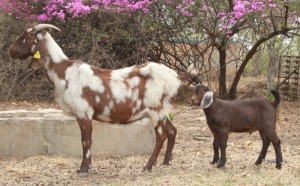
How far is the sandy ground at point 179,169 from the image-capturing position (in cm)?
676

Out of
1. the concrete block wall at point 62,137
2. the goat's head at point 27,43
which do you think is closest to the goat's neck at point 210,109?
the concrete block wall at point 62,137

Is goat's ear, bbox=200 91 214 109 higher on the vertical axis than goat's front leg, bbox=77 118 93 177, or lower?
higher

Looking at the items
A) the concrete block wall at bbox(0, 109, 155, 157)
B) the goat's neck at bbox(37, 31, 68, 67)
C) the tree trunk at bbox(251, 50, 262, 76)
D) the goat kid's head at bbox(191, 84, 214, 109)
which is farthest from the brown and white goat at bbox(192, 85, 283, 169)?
the tree trunk at bbox(251, 50, 262, 76)

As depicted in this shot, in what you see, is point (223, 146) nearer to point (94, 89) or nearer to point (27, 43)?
point (94, 89)

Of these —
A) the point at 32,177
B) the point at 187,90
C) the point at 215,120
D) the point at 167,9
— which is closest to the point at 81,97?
the point at 32,177

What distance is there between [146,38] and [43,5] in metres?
2.83

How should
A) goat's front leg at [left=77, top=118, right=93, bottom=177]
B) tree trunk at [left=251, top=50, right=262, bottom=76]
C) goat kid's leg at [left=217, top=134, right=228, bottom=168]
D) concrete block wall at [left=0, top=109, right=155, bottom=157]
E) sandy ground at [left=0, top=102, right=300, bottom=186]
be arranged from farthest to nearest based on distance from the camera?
1. tree trunk at [left=251, top=50, right=262, bottom=76]
2. concrete block wall at [left=0, top=109, right=155, bottom=157]
3. goat kid's leg at [left=217, top=134, right=228, bottom=168]
4. goat's front leg at [left=77, top=118, right=93, bottom=177]
5. sandy ground at [left=0, top=102, right=300, bottom=186]

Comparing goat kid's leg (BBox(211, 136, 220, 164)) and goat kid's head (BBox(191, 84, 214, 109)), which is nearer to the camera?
goat kid's head (BBox(191, 84, 214, 109))

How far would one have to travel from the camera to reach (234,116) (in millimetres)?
7473

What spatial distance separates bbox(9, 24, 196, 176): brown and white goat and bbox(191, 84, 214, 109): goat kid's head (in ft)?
1.04

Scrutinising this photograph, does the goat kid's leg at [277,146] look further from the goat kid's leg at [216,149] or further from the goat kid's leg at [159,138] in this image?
the goat kid's leg at [159,138]

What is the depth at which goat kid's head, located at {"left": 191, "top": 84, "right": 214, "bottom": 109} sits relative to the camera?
732 centimetres

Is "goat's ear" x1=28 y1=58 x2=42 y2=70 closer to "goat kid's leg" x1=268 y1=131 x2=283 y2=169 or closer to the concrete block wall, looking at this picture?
the concrete block wall

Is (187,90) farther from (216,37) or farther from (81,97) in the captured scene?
(81,97)
